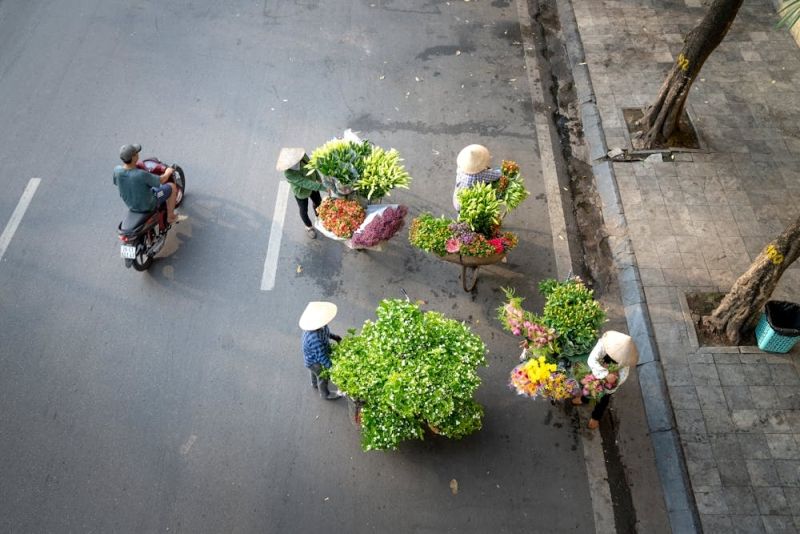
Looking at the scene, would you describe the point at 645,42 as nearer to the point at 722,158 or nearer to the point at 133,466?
the point at 722,158

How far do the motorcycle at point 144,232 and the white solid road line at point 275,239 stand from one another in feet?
4.19

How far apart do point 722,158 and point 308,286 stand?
5868 mm

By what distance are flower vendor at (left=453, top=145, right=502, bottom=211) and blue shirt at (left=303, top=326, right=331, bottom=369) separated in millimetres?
2080

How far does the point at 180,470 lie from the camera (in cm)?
600

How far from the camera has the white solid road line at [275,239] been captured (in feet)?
24.2

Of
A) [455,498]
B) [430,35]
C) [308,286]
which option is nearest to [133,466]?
[308,286]

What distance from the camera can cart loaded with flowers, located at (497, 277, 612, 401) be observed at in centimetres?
534

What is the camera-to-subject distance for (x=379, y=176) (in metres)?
6.56

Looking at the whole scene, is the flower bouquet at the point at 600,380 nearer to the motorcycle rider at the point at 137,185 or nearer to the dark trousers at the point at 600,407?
the dark trousers at the point at 600,407

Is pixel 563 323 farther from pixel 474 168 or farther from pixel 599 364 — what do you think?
pixel 474 168

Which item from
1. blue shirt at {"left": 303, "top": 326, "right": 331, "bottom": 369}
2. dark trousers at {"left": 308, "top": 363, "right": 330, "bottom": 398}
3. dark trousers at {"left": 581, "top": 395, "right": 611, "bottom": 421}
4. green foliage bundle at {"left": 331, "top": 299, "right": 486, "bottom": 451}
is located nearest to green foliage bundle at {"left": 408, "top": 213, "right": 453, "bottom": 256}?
green foliage bundle at {"left": 331, "top": 299, "right": 486, "bottom": 451}

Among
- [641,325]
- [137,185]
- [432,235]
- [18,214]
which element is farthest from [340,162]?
[18,214]

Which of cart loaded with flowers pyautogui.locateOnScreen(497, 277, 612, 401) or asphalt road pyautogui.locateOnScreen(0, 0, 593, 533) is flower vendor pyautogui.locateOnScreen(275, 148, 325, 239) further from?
cart loaded with flowers pyautogui.locateOnScreen(497, 277, 612, 401)

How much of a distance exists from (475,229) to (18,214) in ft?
19.8
